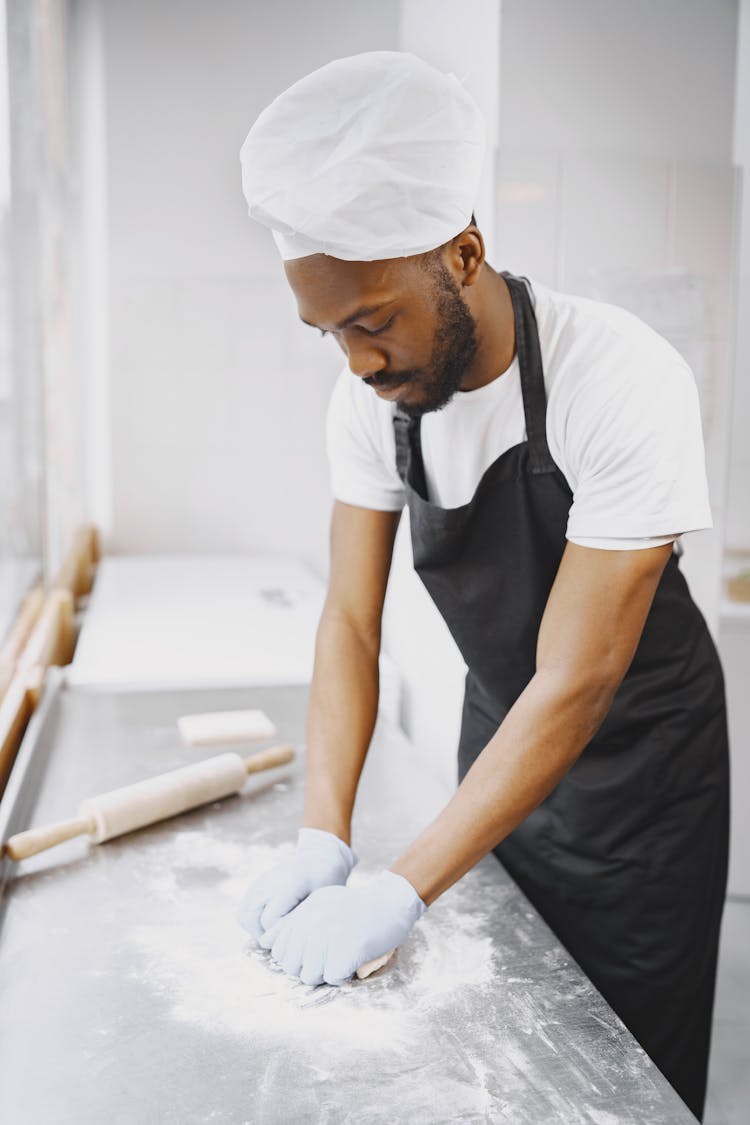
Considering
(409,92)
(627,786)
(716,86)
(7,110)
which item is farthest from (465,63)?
(627,786)

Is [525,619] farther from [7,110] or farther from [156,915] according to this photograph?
[7,110]

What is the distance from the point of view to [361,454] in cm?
133

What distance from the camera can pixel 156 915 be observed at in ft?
3.56

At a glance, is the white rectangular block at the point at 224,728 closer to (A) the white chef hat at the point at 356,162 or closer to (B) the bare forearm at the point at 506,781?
(B) the bare forearm at the point at 506,781

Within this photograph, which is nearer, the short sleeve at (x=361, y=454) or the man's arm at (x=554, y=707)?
the man's arm at (x=554, y=707)

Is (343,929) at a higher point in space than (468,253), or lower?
lower

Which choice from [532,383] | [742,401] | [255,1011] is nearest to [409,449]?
[532,383]

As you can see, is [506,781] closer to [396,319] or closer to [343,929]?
[343,929]

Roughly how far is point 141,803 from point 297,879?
12.0 inches

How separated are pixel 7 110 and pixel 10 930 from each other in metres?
1.70

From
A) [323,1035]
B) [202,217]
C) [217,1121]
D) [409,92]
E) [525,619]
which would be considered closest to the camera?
[217,1121]

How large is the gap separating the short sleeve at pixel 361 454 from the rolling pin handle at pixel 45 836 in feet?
1.78

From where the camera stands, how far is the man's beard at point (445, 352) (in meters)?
1.03

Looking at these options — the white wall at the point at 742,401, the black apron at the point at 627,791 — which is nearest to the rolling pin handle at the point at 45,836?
the black apron at the point at 627,791
